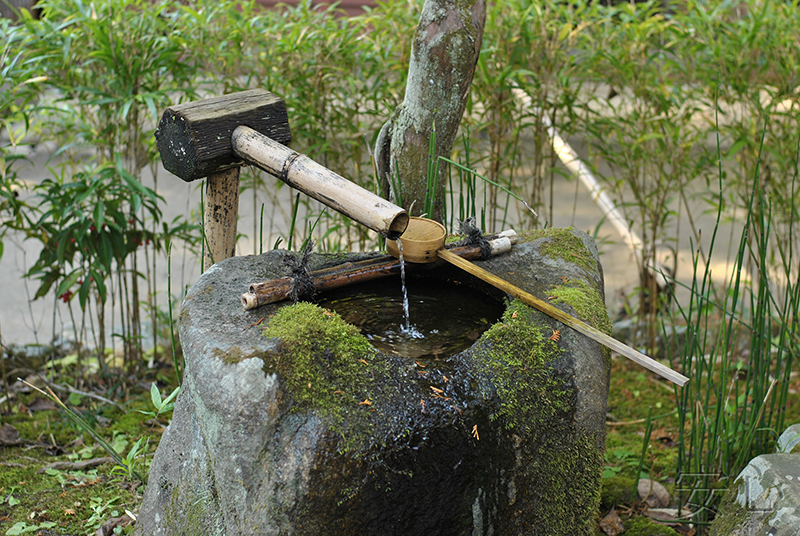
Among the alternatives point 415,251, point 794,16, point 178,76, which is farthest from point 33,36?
point 794,16

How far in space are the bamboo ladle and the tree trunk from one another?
367 mm

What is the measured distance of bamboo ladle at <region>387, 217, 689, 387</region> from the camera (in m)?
1.46

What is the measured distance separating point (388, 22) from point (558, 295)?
1660 millimetres

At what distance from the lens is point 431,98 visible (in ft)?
6.73

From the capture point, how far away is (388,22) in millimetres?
2832

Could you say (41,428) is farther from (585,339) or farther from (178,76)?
(585,339)

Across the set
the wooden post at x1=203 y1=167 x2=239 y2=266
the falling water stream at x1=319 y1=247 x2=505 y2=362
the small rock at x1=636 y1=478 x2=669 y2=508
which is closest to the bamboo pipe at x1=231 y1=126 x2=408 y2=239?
the wooden post at x1=203 y1=167 x2=239 y2=266

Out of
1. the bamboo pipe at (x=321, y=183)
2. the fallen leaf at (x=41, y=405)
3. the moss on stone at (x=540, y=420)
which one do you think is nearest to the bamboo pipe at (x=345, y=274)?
the bamboo pipe at (x=321, y=183)

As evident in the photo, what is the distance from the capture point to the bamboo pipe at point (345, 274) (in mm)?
1500

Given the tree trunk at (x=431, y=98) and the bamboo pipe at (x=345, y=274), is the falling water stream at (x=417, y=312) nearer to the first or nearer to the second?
the bamboo pipe at (x=345, y=274)

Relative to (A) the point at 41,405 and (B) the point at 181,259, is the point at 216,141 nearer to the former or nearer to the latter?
(A) the point at 41,405

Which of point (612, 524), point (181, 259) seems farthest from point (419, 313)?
point (181, 259)

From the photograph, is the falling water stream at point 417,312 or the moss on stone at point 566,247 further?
the moss on stone at point 566,247

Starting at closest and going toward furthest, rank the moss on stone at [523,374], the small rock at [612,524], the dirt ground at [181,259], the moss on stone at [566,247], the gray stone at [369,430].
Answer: the gray stone at [369,430] → the moss on stone at [523,374] → the moss on stone at [566,247] → the small rock at [612,524] → the dirt ground at [181,259]
